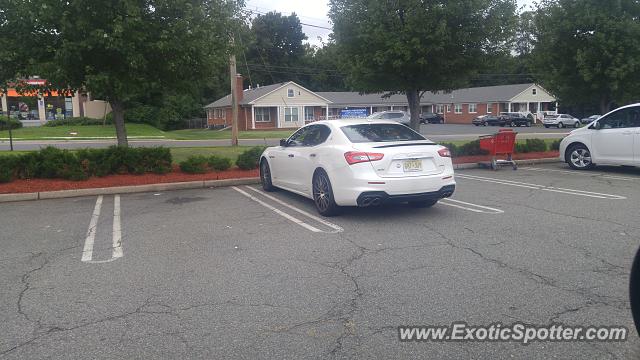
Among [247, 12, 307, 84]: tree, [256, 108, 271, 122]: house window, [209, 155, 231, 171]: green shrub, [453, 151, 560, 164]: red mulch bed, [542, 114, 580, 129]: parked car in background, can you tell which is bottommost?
[453, 151, 560, 164]: red mulch bed

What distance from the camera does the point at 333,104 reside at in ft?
214

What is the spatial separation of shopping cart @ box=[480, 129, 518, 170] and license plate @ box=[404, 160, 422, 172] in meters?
6.91

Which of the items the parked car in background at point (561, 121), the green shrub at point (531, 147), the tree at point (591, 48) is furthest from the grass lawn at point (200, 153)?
the parked car in background at point (561, 121)

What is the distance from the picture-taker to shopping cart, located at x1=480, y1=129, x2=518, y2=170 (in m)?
13.9

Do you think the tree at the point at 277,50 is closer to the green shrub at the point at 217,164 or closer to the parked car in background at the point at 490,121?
the parked car in background at the point at 490,121

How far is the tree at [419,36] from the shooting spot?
14.5 meters

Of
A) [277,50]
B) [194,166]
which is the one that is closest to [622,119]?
[194,166]

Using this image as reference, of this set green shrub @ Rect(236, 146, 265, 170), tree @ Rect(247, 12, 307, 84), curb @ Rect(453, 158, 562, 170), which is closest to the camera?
green shrub @ Rect(236, 146, 265, 170)

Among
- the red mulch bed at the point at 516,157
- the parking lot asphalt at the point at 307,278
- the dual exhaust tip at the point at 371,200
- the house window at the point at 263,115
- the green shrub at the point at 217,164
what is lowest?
the parking lot asphalt at the point at 307,278

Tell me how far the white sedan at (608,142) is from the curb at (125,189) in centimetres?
840

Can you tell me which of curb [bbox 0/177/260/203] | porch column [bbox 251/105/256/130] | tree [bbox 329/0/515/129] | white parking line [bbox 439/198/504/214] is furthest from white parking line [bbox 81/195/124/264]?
porch column [bbox 251/105/256/130]

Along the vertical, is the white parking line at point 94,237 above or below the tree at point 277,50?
below

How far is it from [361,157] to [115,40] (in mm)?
6601

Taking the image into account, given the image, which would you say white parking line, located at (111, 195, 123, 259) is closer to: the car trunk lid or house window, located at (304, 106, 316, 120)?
the car trunk lid
